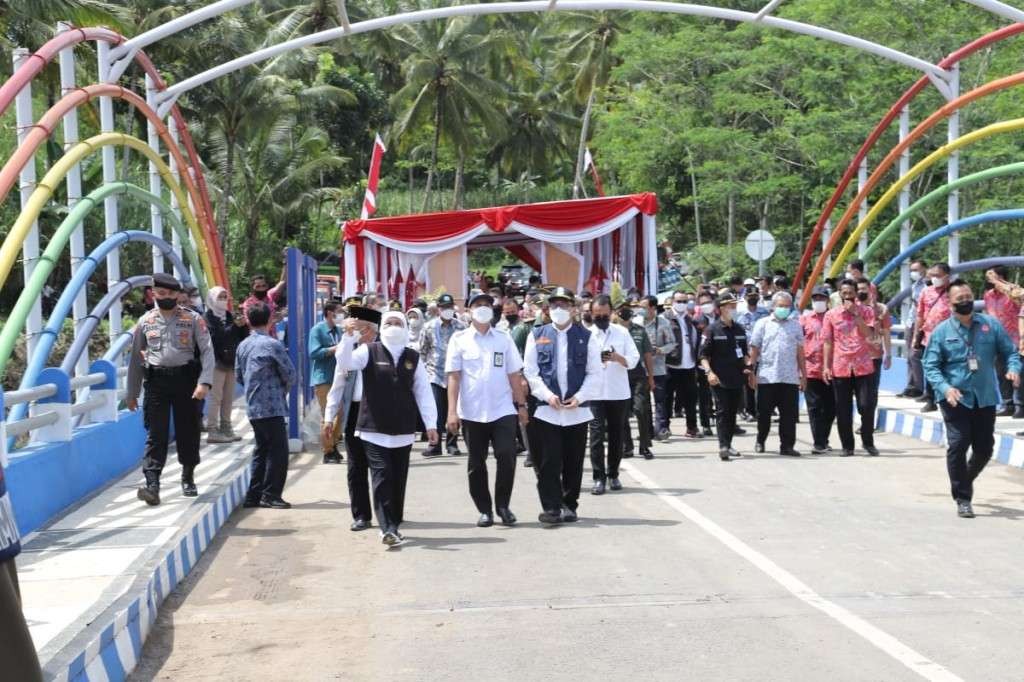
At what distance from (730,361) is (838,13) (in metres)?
16.9

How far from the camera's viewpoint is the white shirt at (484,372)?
1048cm

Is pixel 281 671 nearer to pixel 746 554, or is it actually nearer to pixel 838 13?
pixel 746 554

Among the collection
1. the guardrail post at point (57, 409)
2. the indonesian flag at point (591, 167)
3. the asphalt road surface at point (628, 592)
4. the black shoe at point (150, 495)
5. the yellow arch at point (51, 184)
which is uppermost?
the indonesian flag at point (591, 167)

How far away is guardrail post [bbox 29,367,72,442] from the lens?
1101cm

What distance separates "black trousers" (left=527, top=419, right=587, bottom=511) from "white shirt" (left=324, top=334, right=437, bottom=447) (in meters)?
0.99

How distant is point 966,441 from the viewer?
35.0 feet

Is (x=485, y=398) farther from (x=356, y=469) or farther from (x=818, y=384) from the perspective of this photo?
(x=818, y=384)

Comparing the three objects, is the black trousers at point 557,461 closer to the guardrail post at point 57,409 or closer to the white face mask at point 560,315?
the white face mask at point 560,315

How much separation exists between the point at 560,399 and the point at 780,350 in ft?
16.6

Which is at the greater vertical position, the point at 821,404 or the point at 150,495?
the point at 821,404

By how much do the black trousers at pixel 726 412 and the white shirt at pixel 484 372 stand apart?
4.72m

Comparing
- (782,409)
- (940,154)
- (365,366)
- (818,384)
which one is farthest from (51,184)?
(940,154)

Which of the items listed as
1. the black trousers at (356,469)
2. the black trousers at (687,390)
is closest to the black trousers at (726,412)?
the black trousers at (687,390)

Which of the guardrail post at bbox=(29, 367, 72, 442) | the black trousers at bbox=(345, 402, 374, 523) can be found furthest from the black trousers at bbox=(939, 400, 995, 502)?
the guardrail post at bbox=(29, 367, 72, 442)
